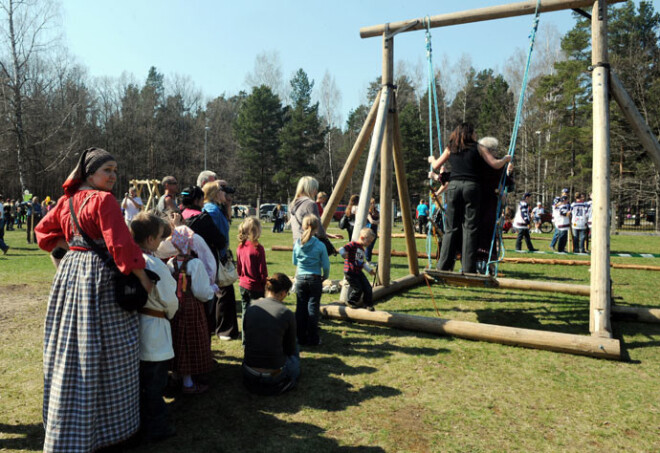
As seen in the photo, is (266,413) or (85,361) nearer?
(85,361)

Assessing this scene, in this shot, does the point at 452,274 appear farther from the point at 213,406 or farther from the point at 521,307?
the point at 213,406

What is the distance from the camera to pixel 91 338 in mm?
2857

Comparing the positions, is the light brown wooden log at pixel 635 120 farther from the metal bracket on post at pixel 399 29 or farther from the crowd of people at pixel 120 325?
the crowd of people at pixel 120 325

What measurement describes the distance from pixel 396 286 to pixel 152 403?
534 centimetres

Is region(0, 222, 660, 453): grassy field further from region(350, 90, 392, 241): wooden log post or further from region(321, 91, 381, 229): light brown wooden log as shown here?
region(321, 91, 381, 229): light brown wooden log

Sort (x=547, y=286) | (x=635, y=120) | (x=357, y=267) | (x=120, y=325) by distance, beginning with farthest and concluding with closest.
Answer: (x=547, y=286) < (x=357, y=267) < (x=635, y=120) < (x=120, y=325)

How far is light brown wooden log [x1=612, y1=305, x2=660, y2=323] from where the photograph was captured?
6.19m

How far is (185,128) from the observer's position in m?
56.9

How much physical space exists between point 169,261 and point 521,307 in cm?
555

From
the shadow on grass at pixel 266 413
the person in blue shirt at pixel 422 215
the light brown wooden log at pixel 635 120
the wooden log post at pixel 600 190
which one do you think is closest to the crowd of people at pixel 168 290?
the shadow on grass at pixel 266 413

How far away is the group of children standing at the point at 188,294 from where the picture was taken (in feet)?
10.6

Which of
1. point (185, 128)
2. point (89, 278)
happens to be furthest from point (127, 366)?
point (185, 128)

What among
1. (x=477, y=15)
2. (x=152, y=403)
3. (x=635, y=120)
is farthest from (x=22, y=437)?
(x=635, y=120)

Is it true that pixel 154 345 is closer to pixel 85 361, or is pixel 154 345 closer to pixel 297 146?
pixel 85 361
